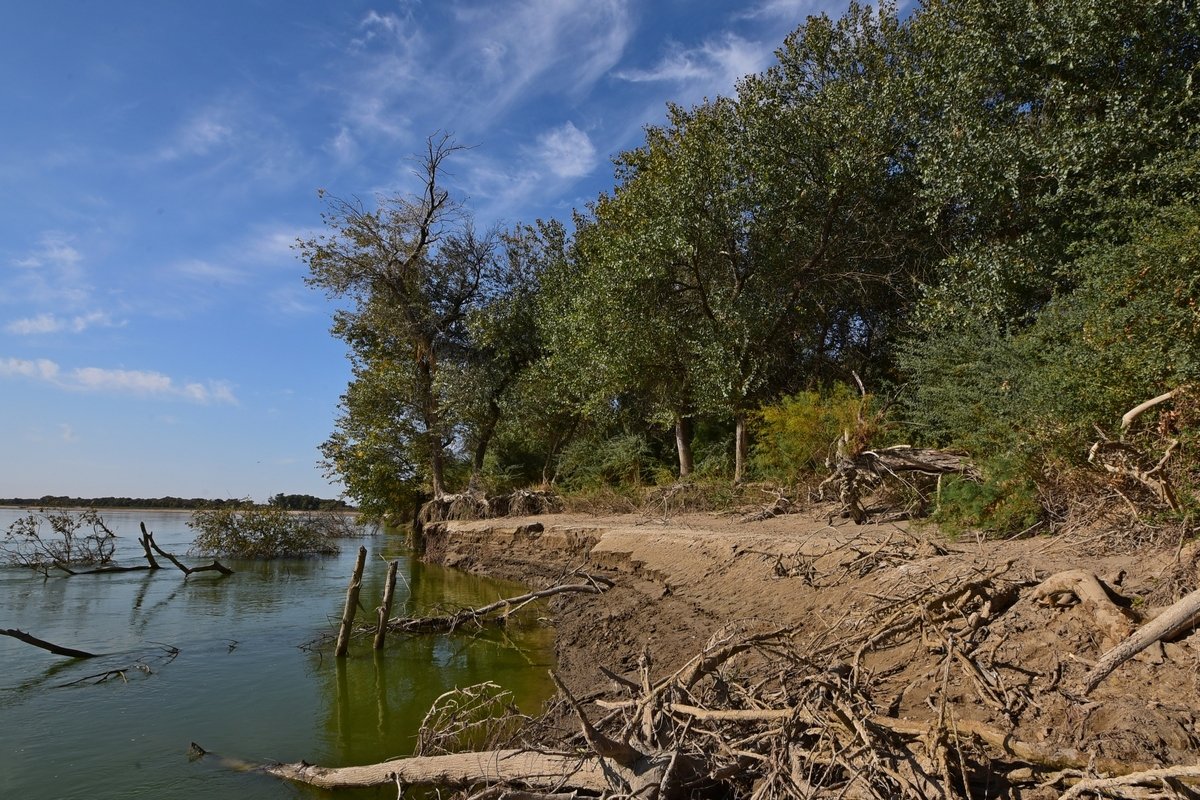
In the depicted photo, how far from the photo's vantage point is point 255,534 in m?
23.6

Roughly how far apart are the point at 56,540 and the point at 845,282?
22743mm

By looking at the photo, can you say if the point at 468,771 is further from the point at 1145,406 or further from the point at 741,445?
the point at 741,445

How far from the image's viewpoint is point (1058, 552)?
6535 mm

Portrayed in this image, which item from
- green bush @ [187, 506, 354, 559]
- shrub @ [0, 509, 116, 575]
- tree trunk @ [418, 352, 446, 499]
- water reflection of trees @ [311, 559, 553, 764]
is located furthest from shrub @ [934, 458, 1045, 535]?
shrub @ [0, 509, 116, 575]

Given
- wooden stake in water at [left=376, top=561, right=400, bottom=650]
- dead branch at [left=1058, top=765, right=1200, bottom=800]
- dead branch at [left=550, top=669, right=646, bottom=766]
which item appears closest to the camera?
dead branch at [left=1058, top=765, right=1200, bottom=800]

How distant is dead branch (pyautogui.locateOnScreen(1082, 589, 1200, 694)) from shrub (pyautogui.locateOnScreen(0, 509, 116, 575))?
23.2m

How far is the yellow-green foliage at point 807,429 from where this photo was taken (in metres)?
13.2

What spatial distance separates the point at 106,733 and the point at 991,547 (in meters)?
9.19

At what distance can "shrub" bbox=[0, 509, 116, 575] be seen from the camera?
765 inches

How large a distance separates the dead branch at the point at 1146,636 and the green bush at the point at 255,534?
79.3 feet

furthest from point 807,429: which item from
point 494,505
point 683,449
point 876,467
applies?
point 494,505

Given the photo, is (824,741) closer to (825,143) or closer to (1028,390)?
(1028,390)

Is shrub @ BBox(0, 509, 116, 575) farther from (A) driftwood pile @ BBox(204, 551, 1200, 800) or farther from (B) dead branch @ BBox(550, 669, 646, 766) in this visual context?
(B) dead branch @ BBox(550, 669, 646, 766)

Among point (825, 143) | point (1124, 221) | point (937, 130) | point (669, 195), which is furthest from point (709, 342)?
point (1124, 221)
